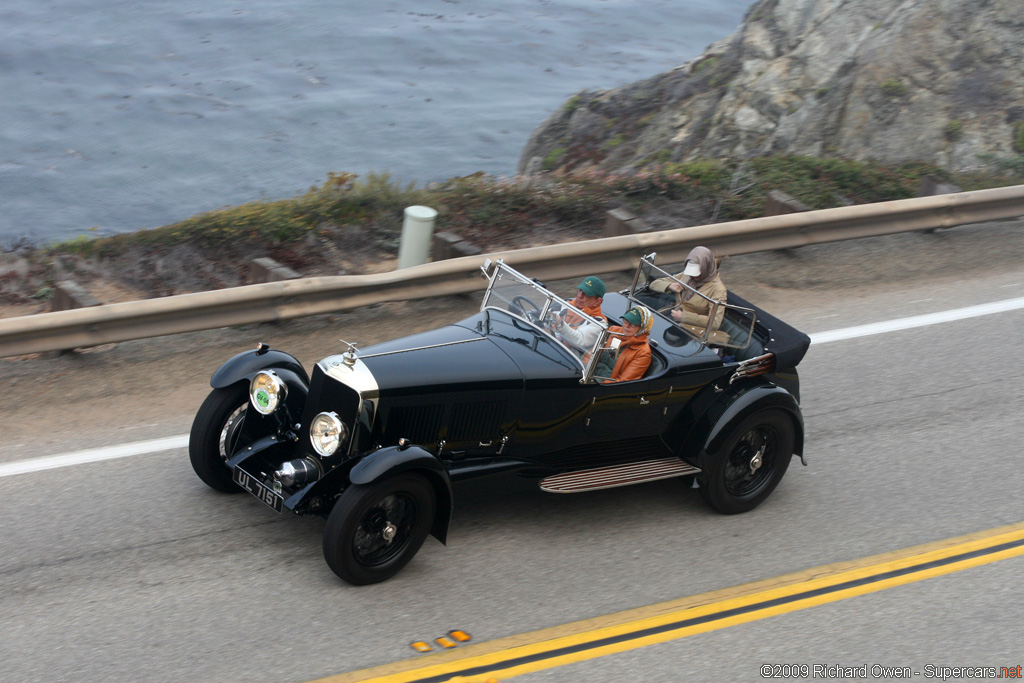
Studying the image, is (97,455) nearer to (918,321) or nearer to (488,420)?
(488,420)

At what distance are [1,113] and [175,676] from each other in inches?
842

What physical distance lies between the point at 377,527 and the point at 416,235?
3835 millimetres

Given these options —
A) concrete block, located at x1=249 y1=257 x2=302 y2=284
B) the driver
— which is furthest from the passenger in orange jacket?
concrete block, located at x1=249 y1=257 x2=302 y2=284

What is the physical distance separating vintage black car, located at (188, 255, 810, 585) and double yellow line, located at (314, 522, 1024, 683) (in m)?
0.73

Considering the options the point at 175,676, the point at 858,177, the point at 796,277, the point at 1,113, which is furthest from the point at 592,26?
the point at 175,676

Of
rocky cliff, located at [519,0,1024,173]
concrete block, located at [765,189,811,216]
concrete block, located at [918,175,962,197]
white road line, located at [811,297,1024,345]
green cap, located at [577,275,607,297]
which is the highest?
rocky cliff, located at [519,0,1024,173]

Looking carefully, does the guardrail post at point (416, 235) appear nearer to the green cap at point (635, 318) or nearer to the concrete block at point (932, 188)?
the green cap at point (635, 318)

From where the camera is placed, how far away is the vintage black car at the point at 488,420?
5488 mm

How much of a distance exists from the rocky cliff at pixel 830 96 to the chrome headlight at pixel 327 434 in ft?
35.6

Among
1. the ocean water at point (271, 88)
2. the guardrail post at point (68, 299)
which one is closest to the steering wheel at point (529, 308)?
the guardrail post at point (68, 299)

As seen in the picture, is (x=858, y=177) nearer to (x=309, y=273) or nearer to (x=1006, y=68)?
(x=1006, y=68)

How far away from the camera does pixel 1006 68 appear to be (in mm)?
14523

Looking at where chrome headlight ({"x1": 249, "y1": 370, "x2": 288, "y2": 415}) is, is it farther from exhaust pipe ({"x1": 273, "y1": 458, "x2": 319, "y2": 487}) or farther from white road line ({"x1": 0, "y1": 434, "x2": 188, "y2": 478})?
white road line ({"x1": 0, "y1": 434, "x2": 188, "y2": 478})

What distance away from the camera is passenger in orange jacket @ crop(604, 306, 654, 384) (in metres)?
6.23
